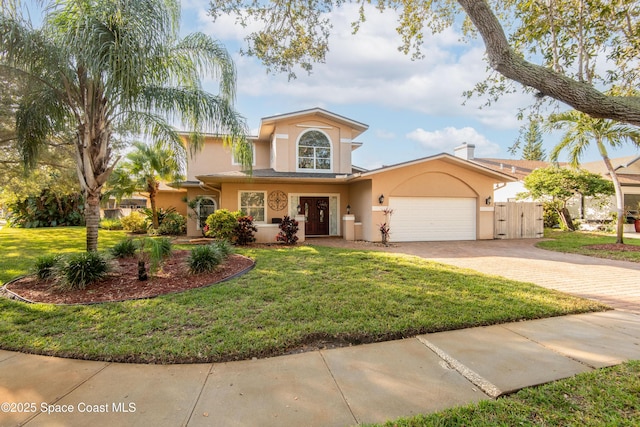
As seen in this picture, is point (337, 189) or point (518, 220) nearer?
point (518, 220)

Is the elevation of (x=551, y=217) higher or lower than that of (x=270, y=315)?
higher

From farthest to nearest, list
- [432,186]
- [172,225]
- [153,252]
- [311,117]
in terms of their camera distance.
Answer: [172,225]
[311,117]
[432,186]
[153,252]

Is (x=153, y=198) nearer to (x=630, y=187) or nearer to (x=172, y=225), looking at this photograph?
(x=172, y=225)

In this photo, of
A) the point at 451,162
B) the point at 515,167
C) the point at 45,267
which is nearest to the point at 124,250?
the point at 45,267

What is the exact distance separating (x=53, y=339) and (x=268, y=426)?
10.9ft

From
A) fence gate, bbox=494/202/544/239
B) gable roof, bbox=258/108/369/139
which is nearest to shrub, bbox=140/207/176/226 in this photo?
gable roof, bbox=258/108/369/139

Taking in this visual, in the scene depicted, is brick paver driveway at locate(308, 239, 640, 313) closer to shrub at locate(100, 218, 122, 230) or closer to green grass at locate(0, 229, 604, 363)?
green grass at locate(0, 229, 604, 363)

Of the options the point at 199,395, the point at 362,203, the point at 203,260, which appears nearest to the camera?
the point at 199,395

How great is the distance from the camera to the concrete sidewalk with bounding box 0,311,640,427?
239cm

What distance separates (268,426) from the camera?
2238 millimetres

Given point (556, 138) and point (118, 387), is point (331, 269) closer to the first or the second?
point (118, 387)

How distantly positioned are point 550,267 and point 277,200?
1125cm

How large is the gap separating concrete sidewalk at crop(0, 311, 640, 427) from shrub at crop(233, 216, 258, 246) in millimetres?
8399

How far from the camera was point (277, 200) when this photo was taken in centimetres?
1478
